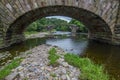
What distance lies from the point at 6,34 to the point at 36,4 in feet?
11.3

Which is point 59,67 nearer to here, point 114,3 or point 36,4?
point 36,4

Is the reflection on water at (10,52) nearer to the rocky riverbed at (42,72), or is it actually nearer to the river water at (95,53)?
the river water at (95,53)

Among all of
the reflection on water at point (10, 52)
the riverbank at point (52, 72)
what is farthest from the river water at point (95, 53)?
the riverbank at point (52, 72)

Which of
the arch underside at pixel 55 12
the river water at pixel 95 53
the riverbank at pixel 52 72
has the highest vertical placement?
the arch underside at pixel 55 12

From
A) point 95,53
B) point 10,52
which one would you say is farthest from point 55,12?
point 10,52

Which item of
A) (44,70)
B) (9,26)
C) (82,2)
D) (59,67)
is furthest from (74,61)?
(9,26)

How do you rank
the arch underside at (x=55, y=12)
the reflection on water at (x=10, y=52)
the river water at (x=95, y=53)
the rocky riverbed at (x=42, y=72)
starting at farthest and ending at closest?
1. the arch underside at (x=55, y=12)
2. the reflection on water at (x=10, y=52)
3. the river water at (x=95, y=53)
4. the rocky riverbed at (x=42, y=72)

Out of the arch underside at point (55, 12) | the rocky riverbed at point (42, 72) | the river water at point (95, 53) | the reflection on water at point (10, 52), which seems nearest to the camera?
the rocky riverbed at point (42, 72)

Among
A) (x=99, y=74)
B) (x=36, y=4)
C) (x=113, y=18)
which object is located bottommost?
(x=99, y=74)

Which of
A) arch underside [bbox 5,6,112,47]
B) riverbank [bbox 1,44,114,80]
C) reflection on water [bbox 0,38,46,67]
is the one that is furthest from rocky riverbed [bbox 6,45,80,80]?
arch underside [bbox 5,6,112,47]

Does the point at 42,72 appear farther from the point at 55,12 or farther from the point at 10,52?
the point at 55,12

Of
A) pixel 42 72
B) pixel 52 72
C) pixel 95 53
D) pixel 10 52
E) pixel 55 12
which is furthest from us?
pixel 55 12

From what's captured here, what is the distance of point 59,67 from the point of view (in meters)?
7.04

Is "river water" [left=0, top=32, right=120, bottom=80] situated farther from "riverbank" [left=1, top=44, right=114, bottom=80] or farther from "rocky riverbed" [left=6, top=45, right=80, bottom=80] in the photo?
"rocky riverbed" [left=6, top=45, right=80, bottom=80]
